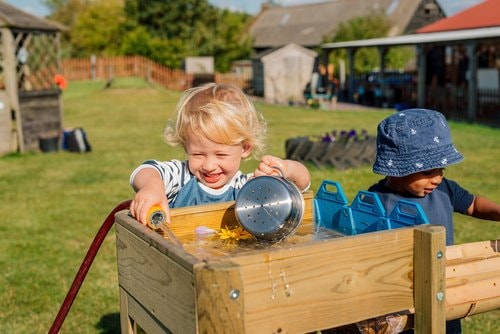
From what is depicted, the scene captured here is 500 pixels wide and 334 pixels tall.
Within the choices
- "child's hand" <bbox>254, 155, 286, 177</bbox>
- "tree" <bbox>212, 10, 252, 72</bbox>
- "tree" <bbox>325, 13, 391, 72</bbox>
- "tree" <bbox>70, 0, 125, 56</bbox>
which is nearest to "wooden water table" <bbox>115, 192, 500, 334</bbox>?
"child's hand" <bbox>254, 155, 286, 177</bbox>

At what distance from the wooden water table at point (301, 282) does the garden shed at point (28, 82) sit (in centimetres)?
1205

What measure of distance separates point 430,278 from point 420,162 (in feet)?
2.81

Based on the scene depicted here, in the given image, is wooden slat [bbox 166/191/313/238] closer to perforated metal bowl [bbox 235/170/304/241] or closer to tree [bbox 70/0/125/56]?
perforated metal bowl [bbox 235/170/304/241]

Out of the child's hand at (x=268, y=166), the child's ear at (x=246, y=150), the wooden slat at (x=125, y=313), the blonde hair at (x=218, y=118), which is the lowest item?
the wooden slat at (x=125, y=313)

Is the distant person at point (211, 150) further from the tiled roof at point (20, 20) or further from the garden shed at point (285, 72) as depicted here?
the garden shed at point (285, 72)

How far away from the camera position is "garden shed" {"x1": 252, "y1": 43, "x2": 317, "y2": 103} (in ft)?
103

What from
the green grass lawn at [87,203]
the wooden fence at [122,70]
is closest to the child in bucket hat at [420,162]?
the green grass lawn at [87,203]

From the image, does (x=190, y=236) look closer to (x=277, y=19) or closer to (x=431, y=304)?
(x=431, y=304)

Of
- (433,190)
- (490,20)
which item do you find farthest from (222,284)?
(490,20)

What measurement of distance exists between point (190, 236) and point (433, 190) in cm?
121

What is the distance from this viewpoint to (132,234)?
2383mm

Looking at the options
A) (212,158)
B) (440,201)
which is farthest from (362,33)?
(212,158)

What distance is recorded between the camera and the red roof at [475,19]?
23859 millimetres

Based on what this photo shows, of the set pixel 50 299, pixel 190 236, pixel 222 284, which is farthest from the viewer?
pixel 50 299
